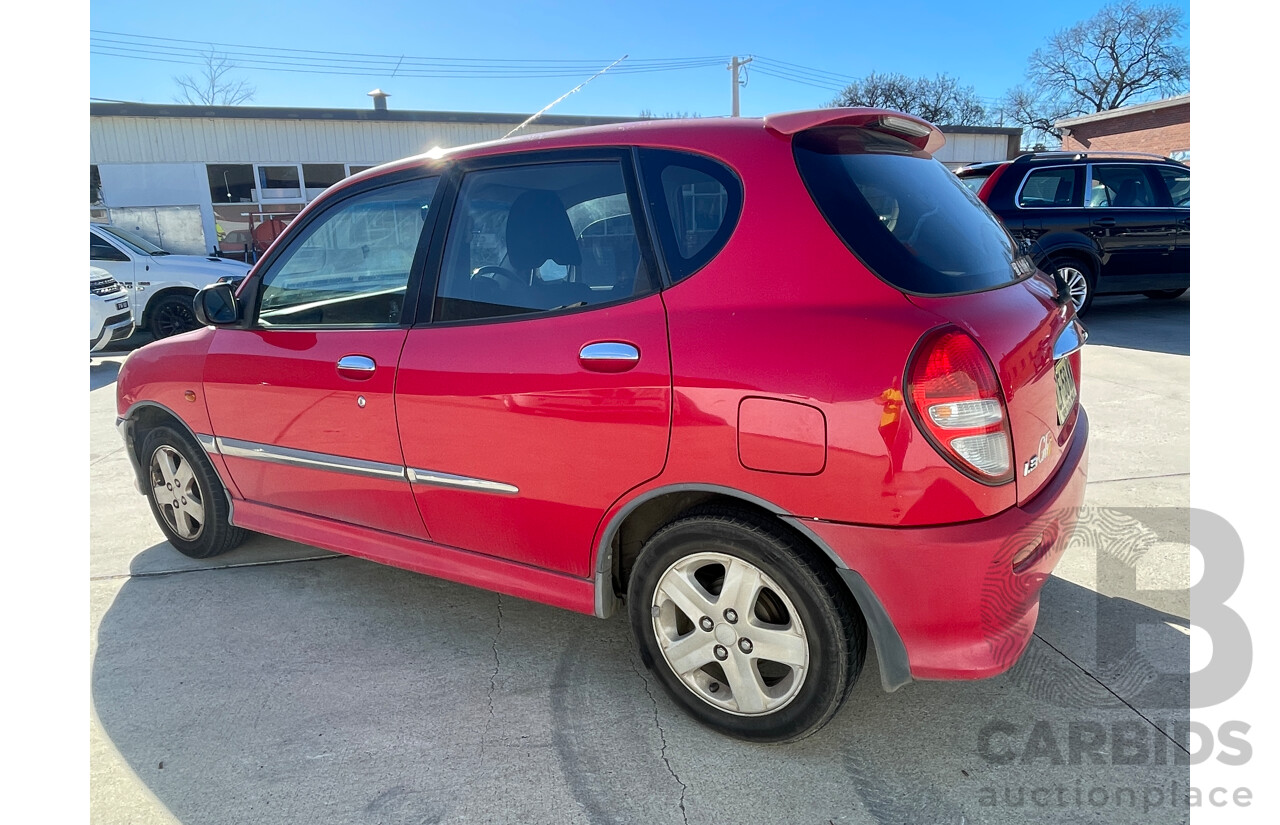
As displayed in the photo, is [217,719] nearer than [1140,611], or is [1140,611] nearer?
[217,719]

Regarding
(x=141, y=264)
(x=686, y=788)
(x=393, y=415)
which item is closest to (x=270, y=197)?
(x=141, y=264)

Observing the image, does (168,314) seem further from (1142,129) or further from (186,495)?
(1142,129)

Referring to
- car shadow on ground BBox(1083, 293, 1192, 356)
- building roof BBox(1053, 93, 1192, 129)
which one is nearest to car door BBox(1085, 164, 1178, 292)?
car shadow on ground BBox(1083, 293, 1192, 356)

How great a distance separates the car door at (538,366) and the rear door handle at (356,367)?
0.17 m

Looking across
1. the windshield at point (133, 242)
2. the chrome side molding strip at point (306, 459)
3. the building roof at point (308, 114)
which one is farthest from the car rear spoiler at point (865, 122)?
the building roof at point (308, 114)

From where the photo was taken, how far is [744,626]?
7.36ft

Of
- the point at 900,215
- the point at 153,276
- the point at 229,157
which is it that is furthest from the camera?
the point at 229,157

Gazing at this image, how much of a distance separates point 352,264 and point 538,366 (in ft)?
3.79

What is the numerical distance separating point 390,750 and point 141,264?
982 cm

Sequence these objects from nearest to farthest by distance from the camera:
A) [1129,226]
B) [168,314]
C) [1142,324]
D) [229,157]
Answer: [1129,226], [1142,324], [168,314], [229,157]

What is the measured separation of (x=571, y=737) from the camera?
2.44 meters

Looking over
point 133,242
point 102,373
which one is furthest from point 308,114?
point 102,373

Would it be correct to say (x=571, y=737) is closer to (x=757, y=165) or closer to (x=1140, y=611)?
(x=757, y=165)

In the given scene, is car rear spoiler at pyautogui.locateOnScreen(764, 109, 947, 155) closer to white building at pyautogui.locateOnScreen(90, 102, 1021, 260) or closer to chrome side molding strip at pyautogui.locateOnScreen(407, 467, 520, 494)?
chrome side molding strip at pyautogui.locateOnScreen(407, 467, 520, 494)
